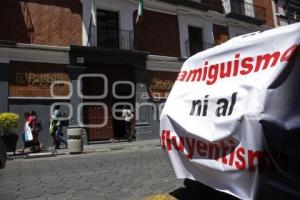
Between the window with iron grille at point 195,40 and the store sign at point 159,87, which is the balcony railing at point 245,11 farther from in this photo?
the store sign at point 159,87

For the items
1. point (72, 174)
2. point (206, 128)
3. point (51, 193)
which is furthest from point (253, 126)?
point (72, 174)

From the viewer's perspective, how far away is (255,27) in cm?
2308

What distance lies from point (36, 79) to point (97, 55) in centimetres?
315

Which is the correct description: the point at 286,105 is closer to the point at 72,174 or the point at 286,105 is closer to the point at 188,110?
the point at 188,110

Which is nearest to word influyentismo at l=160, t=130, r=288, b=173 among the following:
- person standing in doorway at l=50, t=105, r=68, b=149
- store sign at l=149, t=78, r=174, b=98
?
person standing in doorway at l=50, t=105, r=68, b=149

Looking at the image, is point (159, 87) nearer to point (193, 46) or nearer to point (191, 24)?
point (193, 46)

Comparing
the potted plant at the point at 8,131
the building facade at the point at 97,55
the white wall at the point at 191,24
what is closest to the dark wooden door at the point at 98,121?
the building facade at the point at 97,55

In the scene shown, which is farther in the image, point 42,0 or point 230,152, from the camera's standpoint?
point 42,0

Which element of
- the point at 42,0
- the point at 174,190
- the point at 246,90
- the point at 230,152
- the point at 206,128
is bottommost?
the point at 174,190

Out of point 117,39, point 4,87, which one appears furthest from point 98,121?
point 4,87

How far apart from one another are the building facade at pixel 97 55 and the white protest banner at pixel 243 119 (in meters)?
11.2

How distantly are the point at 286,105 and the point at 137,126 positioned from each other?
13.9 meters

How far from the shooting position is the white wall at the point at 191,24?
62.5 ft

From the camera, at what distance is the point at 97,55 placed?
1560 centimetres
